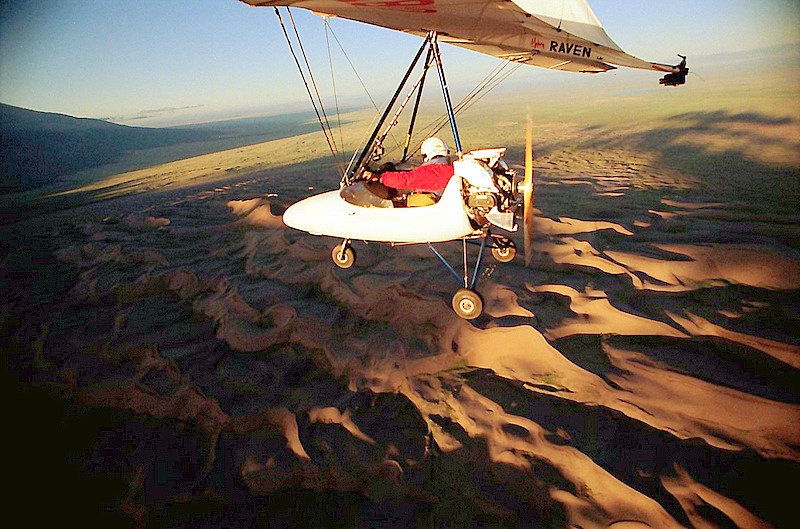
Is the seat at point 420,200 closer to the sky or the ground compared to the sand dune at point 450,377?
closer to the sky

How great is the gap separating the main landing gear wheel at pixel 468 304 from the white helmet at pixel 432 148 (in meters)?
2.36

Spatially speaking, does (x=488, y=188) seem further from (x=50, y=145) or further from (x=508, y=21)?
(x=50, y=145)

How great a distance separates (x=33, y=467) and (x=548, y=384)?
18.2ft

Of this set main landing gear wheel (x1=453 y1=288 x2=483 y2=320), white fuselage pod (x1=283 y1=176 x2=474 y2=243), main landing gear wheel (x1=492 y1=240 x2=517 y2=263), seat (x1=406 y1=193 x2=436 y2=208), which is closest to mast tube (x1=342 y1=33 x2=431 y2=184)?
white fuselage pod (x1=283 y1=176 x2=474 y2=243)

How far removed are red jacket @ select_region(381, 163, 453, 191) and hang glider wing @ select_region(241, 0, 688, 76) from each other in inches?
70.0

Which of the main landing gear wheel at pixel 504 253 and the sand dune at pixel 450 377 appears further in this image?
the main landing gear wheel at pixel 504 253

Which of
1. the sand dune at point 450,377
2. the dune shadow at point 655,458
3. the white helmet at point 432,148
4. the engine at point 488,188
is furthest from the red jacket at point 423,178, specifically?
the dune shadow at point 655,458

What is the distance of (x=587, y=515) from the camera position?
2.45 m

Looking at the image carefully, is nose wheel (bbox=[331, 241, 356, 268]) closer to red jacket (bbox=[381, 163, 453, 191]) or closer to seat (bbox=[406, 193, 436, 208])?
seat (bbox=[406, 193, 436, 208])

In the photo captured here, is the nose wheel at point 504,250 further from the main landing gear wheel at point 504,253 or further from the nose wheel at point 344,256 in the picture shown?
the nose wheel at point 344,256

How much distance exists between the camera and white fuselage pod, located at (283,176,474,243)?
15.5ft


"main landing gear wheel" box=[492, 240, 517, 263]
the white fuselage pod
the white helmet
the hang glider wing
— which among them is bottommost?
"main landing gear wheel" box=[492, 240, 517, 263]

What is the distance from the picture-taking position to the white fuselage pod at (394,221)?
471 centimetres

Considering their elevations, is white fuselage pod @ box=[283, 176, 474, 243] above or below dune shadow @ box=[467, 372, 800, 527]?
above
